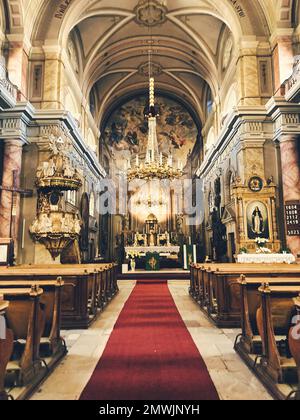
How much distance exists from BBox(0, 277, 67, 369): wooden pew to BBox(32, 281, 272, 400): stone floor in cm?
12

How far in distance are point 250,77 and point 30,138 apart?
25.2ft

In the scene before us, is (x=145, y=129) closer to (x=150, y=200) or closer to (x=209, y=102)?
(x=150, y=200)

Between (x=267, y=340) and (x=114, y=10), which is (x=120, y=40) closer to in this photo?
(x=114, y=10)

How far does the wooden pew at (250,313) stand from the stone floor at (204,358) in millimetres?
135

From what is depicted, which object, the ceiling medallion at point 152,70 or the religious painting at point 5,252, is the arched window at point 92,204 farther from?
the religious painting at point 5,252

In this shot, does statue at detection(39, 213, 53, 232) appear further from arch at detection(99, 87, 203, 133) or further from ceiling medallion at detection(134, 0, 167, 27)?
arch at detection(99, 87, 203, 133)

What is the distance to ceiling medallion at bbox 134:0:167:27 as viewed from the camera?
1273 centimetres

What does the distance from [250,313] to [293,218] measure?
7.00m

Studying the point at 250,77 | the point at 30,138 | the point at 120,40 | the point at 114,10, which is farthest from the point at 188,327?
the point at 120,40

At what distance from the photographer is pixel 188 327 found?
4895mm

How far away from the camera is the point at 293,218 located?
32.6 ft

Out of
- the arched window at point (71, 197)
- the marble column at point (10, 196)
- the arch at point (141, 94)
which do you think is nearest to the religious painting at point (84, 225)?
the arched window at point (71, 197)

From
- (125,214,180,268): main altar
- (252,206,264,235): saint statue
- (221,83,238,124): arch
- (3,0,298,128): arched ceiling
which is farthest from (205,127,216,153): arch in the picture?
(252,206,264,235): saint statue

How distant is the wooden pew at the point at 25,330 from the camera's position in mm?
2705
